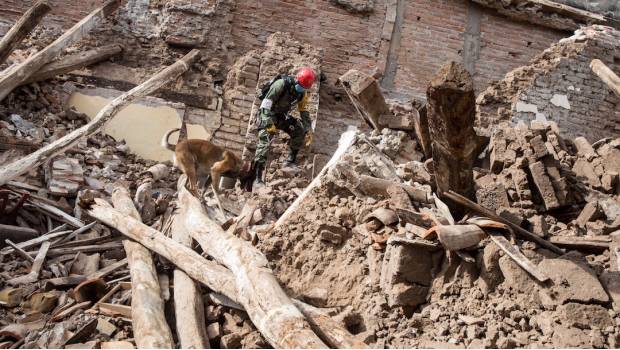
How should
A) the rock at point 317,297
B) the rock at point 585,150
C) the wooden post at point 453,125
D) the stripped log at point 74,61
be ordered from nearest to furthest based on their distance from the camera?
the wooden post at point 453,125 < the rock at point 317,297 < the rock at point 585,150 < the stripped log at point 74,61

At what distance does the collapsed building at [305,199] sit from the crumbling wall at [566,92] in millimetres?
33

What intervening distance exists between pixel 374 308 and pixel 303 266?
74 cm

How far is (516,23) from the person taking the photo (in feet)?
32.8

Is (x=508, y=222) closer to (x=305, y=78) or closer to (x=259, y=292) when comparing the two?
(x=259, y=292)

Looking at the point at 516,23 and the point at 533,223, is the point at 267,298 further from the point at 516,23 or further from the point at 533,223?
the point at 516,23

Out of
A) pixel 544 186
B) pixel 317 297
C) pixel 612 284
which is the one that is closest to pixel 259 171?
pixel 317 297

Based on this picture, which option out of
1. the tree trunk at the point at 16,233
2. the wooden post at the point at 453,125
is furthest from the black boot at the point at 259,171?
the wooden post at the point at 453,125

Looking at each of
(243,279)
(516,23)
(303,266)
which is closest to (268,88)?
(303,266)

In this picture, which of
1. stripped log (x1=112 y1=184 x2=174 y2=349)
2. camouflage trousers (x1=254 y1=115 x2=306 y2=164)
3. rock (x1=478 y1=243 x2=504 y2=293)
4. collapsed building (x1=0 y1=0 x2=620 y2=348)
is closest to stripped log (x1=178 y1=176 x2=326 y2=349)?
collapsed building (x1=0 y1=0 x2=620 y2=348)

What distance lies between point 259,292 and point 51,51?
626 cm

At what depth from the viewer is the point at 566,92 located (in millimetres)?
8562

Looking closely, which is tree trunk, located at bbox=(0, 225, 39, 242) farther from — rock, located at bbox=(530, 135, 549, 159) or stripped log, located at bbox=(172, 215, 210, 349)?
rock, located at bbox=(530, 135, 549, 159)

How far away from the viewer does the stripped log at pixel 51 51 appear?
24.0ft

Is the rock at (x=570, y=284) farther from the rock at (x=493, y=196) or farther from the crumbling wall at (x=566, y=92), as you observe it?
the crumbling wall at (x=566, y=92)
